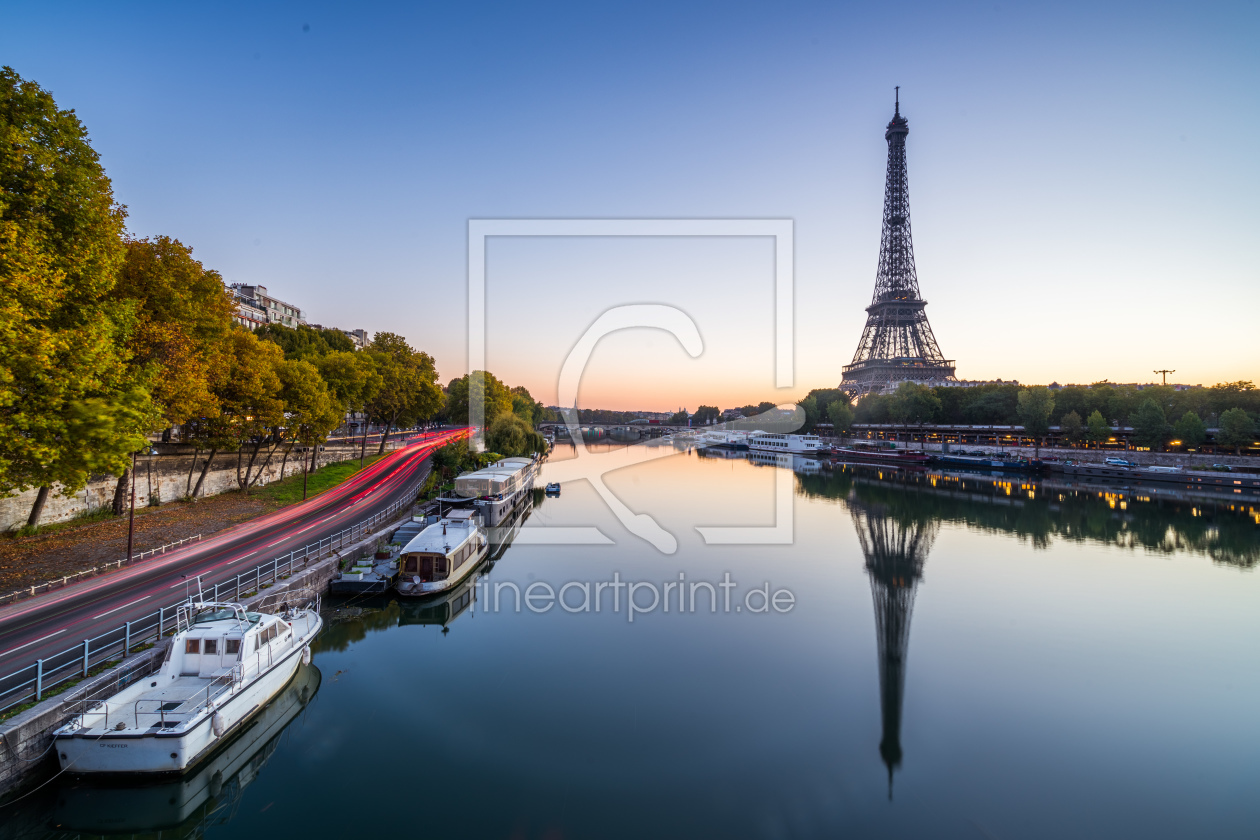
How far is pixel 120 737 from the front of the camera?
12.3m

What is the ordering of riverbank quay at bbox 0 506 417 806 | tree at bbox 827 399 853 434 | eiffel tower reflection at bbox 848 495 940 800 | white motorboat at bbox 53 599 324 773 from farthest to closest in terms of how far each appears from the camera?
1. tree at bbox 827 399 853 434
2. eiffel tower reflection at bbox 848 495 940 800
3. white motorboat at bbox 53 599 324 773
4. riverbank quay at bbox 0 506 417 806

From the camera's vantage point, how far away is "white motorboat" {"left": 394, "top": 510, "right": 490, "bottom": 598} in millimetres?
25516

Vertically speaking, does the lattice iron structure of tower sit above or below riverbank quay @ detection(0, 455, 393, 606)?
above

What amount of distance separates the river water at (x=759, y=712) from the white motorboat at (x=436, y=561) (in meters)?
1.07

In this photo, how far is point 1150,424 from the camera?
3152 inches

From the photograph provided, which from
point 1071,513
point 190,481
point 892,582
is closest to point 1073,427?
point 1071,513

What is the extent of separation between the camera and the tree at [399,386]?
206 feet

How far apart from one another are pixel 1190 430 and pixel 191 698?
106 metres

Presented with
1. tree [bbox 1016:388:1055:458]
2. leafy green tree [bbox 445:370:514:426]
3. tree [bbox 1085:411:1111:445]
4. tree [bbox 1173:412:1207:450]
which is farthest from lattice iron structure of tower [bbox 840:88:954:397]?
leafy green tree [bbox 445:370:514:426]

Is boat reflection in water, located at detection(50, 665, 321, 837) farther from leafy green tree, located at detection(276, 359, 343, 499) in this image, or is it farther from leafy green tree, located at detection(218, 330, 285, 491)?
leafy green tree, located at detection(276, 359, 343, 499)

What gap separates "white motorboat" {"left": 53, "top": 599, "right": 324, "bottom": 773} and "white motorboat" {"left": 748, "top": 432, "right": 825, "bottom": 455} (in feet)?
368

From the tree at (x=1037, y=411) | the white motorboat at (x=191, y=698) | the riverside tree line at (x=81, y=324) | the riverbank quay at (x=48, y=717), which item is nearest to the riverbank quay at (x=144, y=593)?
the riverbank quay at (x=48, y=717)

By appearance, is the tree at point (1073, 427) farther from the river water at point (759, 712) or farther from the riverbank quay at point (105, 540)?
the riverbank quay at point (105, 540)

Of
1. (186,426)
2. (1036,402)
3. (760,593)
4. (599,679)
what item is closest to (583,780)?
(599,679)
